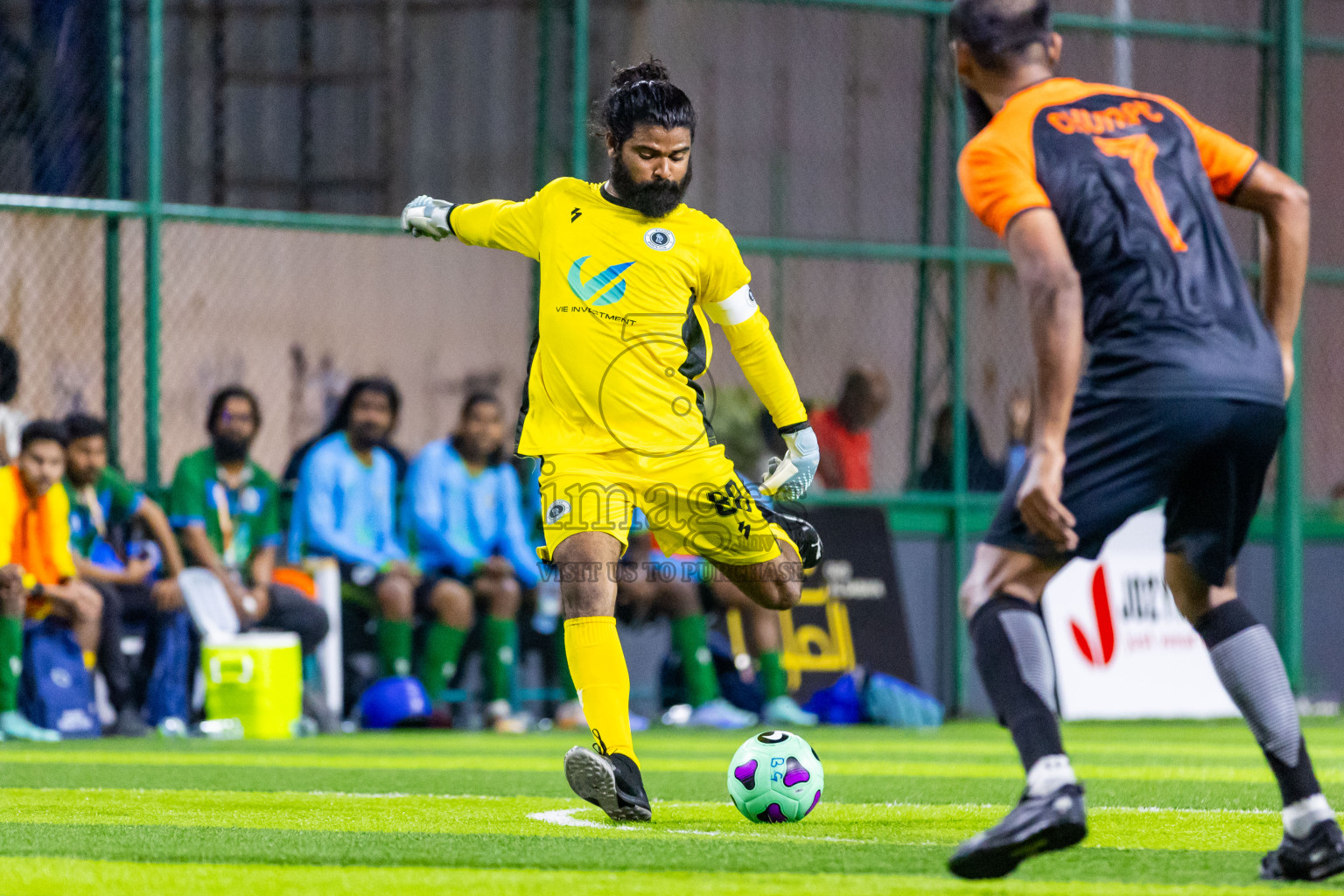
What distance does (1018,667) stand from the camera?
3885 mm

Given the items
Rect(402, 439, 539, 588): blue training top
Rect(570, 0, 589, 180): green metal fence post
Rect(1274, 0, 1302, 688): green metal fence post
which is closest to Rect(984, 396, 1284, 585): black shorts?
Rect(402, 439, 539, 588): blue training top

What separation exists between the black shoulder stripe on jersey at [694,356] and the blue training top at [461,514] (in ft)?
17.2

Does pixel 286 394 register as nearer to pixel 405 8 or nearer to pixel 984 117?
pixel 405 8

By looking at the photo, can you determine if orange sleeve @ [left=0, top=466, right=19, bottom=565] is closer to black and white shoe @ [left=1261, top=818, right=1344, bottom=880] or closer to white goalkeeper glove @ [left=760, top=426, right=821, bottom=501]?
white goalkeeper glove @ [left=760, top=426, right=821, bottom=501]

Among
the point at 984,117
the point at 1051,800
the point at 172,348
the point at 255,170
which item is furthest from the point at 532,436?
the point at 255,170

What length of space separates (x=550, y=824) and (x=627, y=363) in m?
1.42

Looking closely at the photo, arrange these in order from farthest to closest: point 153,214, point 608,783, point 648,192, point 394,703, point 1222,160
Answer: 1. point 153,214
2. point 394,703
3. point 648,192
4. point 608,783
5. point 1222,160

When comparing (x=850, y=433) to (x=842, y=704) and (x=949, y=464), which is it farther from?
(x=842, y=704)

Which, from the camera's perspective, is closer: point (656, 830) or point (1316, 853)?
point (1316, 853)

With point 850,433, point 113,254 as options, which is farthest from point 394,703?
point 850,433

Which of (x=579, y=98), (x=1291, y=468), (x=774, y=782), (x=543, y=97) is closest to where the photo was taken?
(x=774, y=782)

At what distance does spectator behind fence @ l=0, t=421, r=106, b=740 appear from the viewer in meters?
9.90

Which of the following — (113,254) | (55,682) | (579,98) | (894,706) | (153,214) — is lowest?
(894,706)

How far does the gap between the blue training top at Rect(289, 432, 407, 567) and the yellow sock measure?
5.65 meters
